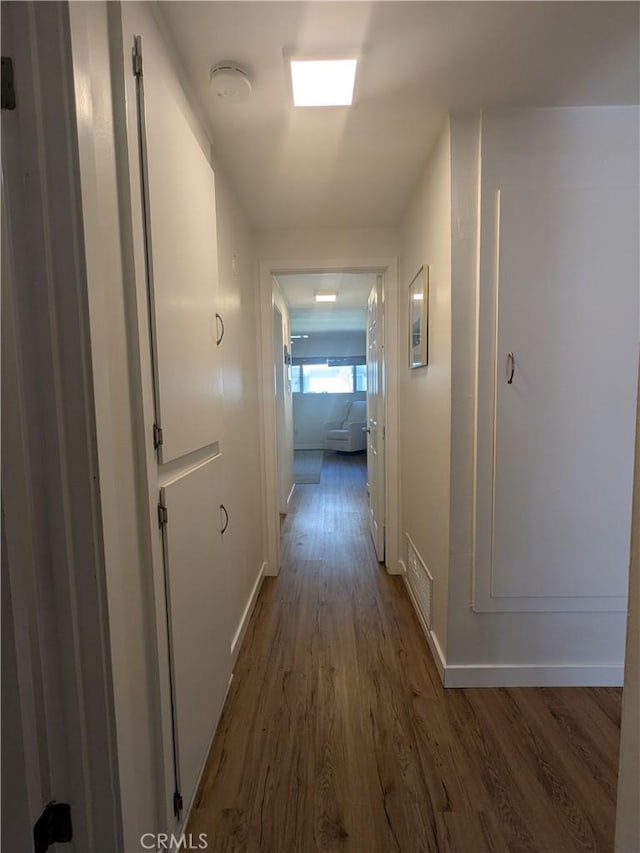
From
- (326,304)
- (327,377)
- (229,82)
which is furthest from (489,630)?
(327,377)

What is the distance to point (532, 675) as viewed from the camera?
170cm

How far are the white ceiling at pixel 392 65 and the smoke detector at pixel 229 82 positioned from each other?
3 cm

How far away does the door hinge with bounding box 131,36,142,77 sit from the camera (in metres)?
0.94

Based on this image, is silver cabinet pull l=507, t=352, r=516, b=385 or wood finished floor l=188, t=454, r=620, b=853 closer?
wood finished floor l=188, t=454, r=620, b=853

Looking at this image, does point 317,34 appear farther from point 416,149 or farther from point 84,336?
point 84,336

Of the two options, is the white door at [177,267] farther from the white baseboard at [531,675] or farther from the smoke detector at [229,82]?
the white baseboard at [531,675]

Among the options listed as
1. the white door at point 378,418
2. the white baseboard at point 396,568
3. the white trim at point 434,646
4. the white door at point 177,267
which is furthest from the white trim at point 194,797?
the white door at point 378,418

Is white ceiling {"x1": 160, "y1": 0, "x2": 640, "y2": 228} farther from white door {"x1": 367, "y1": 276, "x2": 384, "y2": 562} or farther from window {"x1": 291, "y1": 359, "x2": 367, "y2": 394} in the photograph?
window {"x1": 291, "y1": 359, "x2": 367, "y2": 394}

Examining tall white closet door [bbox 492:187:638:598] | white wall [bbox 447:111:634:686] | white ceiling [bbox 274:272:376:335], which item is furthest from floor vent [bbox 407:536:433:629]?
white ceiling [bbox 274:272:376:335]

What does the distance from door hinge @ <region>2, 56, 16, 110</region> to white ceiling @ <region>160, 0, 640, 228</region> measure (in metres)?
0.68

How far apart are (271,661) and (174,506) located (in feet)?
4.08

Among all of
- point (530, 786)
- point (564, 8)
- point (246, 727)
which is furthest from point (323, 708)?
point (564, 8)

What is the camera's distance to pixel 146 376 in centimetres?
97

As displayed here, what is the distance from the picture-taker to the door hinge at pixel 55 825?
2.55 feet
